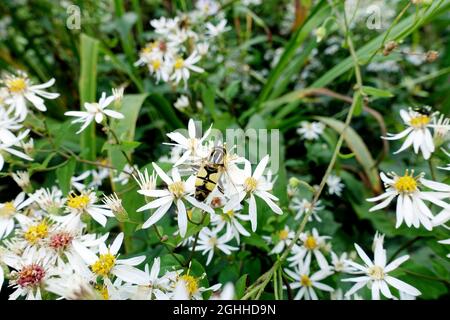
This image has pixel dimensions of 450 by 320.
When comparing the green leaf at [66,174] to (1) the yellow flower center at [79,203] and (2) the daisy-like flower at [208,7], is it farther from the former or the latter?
(2) the daisy-like flower at [208,7]

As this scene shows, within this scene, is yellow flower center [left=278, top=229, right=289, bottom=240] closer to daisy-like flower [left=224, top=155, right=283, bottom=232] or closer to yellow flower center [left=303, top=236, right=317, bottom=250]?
yellow flower center [left=303, top=236, right=317, bottom=250]

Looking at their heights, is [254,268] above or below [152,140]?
below

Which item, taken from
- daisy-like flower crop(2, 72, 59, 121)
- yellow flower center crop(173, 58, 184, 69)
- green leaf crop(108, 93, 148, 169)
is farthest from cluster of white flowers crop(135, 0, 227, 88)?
daisy-like flower crop(2, 72, 59, 121)

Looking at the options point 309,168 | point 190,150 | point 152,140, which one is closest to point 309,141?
point 309,168

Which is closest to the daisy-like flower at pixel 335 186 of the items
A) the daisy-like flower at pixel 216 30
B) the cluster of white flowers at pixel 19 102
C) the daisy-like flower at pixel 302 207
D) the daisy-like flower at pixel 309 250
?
the daisy-like flower at pixel 302 207

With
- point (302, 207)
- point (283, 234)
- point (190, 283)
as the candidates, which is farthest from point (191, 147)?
point (302, 207)

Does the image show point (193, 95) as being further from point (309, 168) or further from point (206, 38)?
point (309, 168)
